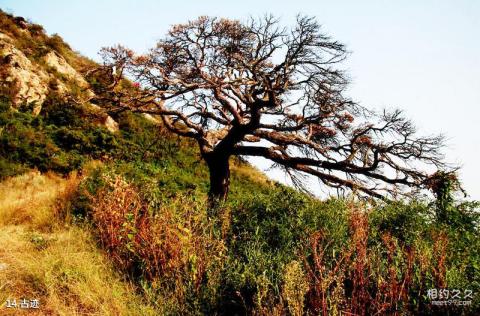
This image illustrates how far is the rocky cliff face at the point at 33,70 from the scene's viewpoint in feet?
44.8

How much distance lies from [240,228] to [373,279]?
242 centimetres

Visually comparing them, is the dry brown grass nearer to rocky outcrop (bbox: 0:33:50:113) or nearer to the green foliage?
the green foliage

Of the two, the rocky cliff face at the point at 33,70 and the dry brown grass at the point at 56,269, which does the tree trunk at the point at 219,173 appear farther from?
the dry brown grass at the point at 56,269

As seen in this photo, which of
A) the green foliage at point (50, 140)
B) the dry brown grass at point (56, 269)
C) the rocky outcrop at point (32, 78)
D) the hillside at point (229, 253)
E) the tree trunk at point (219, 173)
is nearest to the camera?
the hillside at point (229, 253)

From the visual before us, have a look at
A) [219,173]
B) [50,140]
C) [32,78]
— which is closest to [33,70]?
[32,78]

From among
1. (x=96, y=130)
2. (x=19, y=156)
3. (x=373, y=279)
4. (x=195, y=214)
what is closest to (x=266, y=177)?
(x=96, y=130)

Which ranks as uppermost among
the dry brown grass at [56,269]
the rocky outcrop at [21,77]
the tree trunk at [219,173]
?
the rocky outcrop at [21,77]

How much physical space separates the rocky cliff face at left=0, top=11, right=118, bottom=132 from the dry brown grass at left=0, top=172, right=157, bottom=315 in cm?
470

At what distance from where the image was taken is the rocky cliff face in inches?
537

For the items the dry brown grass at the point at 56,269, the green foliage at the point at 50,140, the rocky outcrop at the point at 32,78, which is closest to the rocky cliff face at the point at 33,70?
the rocky outcrop at the point at 32,78

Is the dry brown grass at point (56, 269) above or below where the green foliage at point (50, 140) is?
below

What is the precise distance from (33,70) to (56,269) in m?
14.0

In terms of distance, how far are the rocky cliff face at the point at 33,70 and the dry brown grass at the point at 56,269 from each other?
4.70 m

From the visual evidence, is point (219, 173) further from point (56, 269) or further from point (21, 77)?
point (21, 77)
